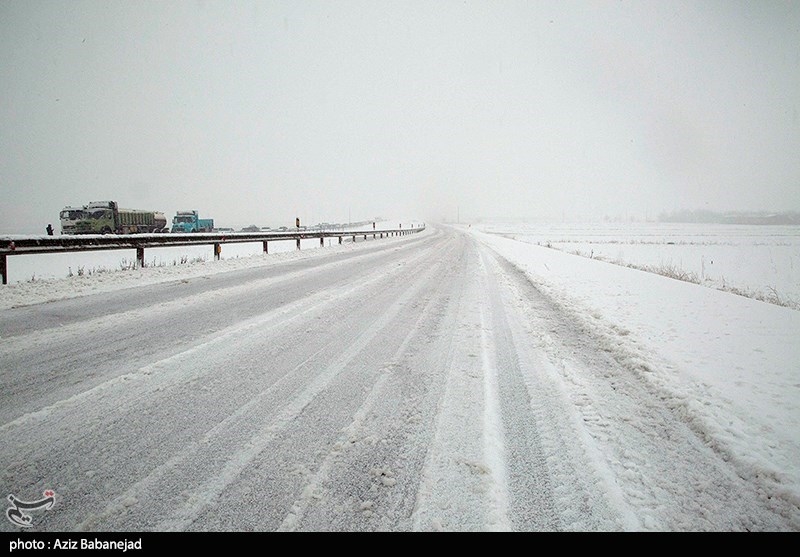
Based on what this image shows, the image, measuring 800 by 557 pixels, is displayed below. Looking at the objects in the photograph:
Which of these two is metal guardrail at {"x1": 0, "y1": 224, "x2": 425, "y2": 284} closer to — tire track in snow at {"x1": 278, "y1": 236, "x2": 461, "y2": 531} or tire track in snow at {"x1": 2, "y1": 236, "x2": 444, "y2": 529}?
tire track in snow at {"x1": 2, "y1": 236, "x2": 444, "y2": 529}

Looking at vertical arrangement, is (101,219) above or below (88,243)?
above

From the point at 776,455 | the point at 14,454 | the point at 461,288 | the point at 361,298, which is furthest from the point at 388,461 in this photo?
the point at 461,288

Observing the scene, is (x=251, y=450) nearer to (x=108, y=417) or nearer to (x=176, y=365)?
(x=108, y=417)

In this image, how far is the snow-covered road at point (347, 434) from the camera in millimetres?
1672

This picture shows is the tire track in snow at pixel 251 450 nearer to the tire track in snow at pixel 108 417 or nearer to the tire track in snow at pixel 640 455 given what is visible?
the tire track in snow at pixel 108 417

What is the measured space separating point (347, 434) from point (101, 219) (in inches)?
1193

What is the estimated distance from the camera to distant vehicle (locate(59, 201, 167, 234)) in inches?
904

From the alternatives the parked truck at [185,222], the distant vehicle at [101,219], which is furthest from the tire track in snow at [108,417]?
the parked truck at [185,222]

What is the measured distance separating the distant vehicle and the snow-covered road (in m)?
24.9

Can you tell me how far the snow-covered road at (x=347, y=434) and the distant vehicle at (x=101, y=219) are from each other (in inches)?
979

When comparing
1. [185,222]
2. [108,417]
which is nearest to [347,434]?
[108,417]

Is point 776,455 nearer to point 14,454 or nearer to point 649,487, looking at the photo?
point 649,487

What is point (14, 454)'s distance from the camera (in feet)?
6.59

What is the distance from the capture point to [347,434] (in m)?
2.28
